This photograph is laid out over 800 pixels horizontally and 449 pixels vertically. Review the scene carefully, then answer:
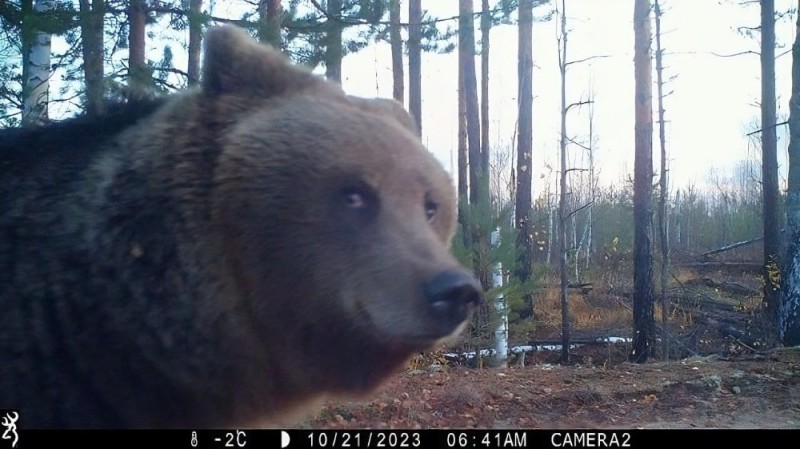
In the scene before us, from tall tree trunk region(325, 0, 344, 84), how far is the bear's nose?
4929mm

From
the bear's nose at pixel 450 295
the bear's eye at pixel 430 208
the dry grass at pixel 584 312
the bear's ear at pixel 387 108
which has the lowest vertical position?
the dry grass at pixel 584 312

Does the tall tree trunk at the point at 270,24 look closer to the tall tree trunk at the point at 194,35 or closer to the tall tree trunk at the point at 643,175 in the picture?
the tall tree trunk at the point at 194,35

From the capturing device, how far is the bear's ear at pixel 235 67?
7.73 ft

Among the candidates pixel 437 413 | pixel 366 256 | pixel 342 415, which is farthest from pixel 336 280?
pixel 437 413

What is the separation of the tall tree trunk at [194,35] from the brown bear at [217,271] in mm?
3701

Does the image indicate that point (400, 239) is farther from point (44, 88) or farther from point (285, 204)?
point (44, 88)

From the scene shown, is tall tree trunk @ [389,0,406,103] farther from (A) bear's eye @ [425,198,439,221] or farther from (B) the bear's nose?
(B) the bear's nose

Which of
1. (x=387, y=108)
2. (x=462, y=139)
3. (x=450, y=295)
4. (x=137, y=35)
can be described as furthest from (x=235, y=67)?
(x=462, y=139)

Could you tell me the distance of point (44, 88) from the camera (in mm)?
7258

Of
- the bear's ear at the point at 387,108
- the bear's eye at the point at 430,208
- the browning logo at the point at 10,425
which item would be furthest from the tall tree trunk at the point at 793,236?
the browning logo at the point at 10,425

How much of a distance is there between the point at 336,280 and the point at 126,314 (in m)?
0.60

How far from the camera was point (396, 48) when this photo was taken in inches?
388

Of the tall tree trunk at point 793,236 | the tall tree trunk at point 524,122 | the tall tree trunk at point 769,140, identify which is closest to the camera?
the tall tree trunk at point 793,236

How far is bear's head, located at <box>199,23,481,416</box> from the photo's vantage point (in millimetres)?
2082
